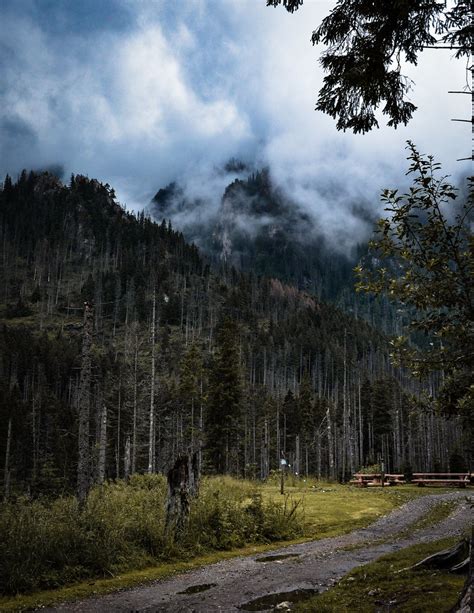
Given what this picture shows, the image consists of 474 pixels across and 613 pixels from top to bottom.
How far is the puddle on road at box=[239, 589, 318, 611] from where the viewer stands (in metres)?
9.27

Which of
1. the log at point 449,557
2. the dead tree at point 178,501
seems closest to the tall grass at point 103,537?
the dead tree at point 178,501

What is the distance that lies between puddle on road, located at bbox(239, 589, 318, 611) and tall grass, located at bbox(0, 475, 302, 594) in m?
4.30

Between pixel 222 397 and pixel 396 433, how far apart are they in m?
34.1

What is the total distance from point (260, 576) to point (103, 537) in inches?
165

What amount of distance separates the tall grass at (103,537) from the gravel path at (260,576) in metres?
1.45

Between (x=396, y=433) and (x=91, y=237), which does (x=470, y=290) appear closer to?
(x=396, y=433)

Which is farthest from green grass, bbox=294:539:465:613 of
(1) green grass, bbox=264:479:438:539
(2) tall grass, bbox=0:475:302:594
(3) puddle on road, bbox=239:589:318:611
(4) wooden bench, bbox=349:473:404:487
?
(4) wooden bench, bbox=349:473:404:487

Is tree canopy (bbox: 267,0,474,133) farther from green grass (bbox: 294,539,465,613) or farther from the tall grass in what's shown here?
the tall grass

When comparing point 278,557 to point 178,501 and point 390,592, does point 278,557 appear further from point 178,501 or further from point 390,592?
point 390,592

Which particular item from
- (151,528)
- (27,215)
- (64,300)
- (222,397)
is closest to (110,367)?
(222,397)

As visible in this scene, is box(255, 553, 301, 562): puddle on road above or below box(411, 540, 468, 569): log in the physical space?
below

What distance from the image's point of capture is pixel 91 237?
191 m

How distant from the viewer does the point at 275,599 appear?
9805 millimetres

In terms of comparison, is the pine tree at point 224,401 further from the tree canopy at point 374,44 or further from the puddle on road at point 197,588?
the tree canopy at point 374,44
